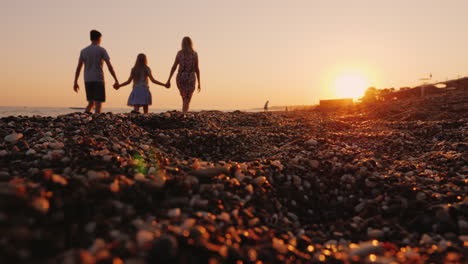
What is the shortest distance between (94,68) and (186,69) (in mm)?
2927

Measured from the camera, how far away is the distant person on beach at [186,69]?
10.3 metres

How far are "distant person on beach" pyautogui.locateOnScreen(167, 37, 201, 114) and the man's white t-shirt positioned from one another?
7.34 ft

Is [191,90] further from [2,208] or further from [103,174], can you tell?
[2,208]

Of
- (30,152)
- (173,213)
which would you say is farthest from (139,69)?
(173,213)

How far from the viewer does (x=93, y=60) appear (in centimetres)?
896

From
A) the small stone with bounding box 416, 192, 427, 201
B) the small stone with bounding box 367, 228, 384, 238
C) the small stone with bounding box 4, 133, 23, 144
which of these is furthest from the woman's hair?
the small stone with bounding box 367, 228, 384, 238

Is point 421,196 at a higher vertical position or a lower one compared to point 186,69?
lower

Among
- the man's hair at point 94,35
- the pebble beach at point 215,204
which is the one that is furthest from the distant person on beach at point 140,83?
the pebble beach at point 215,204

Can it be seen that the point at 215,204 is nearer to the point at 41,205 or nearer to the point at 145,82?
the point at 41,205

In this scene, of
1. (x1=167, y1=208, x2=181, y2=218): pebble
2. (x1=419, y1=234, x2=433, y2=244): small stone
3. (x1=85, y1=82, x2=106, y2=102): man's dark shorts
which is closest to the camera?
(x1=167, y1=208, x2=181, y2=218): pebble

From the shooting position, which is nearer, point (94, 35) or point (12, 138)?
point (12, 138)

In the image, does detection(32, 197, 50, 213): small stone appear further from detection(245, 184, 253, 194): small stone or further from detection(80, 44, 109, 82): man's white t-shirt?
detection(80, 44, 109, 82): man's white t-shirt

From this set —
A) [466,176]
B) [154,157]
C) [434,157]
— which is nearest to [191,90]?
[154,157]

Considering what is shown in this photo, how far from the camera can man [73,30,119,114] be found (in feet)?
29.3
